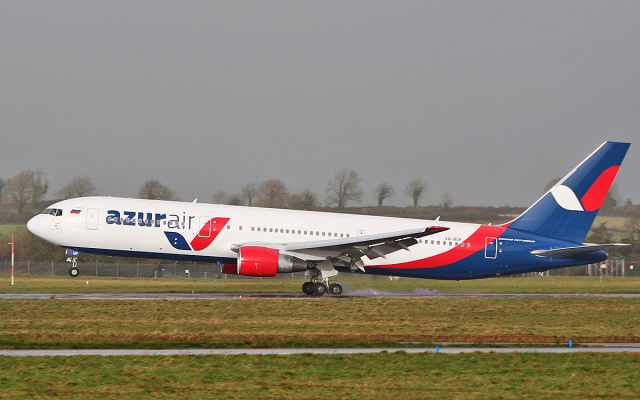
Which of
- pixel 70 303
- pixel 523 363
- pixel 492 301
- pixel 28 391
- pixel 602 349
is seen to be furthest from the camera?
pixel 492 301

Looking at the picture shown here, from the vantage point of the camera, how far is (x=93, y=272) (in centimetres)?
6450

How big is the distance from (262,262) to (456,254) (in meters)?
9.21

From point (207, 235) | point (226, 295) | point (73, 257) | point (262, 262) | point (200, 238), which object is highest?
point (207, 235)

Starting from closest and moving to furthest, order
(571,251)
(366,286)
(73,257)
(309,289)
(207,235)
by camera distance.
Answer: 1. (207,235)
2. (309,289)
3. (73,257)
4. (571,251)
5. (366,286)

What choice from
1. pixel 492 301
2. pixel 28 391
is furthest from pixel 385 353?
pixel 492 301

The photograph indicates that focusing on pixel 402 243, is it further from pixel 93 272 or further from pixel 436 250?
pixel 93 272

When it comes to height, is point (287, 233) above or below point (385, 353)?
above

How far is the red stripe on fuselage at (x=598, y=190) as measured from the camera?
43000mm

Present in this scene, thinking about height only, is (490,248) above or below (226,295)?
above

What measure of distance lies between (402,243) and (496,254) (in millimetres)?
5342

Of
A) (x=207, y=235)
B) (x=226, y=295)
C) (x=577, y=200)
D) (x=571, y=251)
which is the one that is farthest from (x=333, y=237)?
(x=577, y=200)

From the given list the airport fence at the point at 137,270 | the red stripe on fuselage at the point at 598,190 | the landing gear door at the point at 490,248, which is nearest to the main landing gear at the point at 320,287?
the landing gear door at the point at 490,248

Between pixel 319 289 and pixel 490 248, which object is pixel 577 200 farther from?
pixel 319 289

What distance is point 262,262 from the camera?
3806cm
